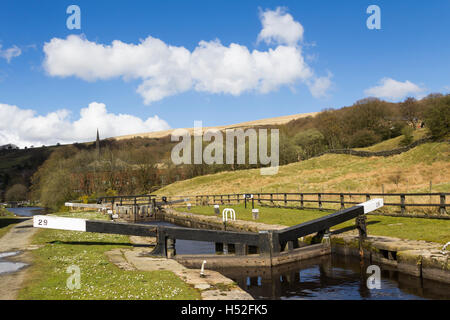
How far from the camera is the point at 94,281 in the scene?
8773mm

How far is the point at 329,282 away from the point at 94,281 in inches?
266

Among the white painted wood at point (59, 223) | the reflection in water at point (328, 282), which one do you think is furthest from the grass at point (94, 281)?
the reflection in water at point (328, 282)

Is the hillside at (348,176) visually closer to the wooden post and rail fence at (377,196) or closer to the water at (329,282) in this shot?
the wooden post and rail fence at (377,196)

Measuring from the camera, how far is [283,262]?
1296cm

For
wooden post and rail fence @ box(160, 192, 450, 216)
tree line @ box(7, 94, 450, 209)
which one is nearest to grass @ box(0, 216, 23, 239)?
wooden post and rail fence @ box(160, 192, 450, 216)

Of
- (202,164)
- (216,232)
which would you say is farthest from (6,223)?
(202,164)

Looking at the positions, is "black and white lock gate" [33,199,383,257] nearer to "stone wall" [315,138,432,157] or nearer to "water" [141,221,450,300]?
"water" [141,221,450,300]

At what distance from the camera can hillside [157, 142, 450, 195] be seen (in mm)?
37938

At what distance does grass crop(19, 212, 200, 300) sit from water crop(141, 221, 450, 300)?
9.26 feet

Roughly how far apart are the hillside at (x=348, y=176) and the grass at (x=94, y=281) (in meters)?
24.1

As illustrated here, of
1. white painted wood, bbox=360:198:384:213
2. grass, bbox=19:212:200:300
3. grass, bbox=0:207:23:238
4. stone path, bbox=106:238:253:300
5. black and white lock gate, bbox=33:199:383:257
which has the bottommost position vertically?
grass, bbox=0:207:23:238

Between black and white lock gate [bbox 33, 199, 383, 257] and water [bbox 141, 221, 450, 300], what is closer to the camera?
water [bbox 141, 221, 450, 300]

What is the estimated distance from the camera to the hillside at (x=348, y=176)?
37.9 meters
